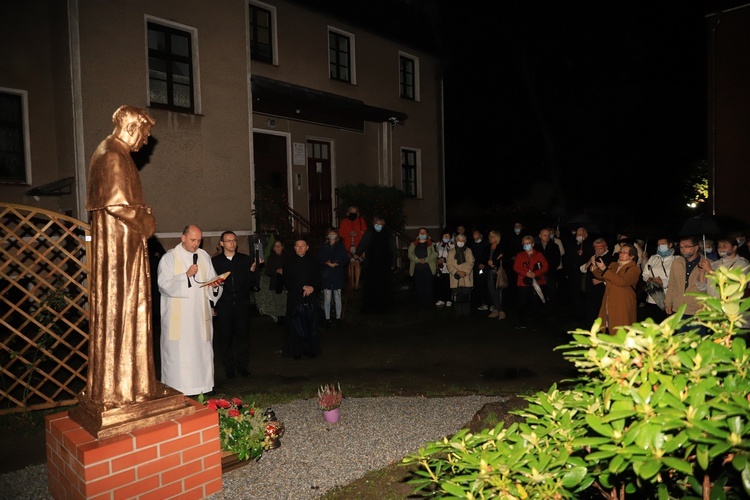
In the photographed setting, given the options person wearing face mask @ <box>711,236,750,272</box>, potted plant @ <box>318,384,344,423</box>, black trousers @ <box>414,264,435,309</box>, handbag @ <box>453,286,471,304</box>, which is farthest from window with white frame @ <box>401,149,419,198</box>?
potted plant @ <box>318,384,344,423</box>

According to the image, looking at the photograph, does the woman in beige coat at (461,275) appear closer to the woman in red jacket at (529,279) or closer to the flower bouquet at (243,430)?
the woman in red jacket at (529,279)

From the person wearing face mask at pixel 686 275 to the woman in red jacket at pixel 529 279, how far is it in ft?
10.5

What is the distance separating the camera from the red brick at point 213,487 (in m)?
4.11

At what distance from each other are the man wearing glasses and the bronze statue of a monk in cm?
395

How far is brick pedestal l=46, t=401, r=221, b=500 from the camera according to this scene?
351 cm

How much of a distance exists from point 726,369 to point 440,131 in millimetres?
20776

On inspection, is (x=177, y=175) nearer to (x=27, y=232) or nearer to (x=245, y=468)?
(x=27, y=232)

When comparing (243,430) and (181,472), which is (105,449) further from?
(243,430)

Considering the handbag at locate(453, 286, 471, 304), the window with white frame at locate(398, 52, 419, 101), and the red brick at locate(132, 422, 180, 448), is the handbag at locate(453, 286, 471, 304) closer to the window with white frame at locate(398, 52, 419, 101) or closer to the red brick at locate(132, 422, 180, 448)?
the red brick at locate(132, 422, 180, 448)

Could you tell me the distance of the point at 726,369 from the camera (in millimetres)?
1936

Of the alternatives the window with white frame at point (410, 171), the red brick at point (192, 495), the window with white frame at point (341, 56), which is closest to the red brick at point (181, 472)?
the red brick at point (192, 495)

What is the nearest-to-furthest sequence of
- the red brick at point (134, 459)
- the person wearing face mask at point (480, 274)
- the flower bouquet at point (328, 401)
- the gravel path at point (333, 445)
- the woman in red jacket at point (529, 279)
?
the red brick at point (134, 459), the gravel path at point (333, 445), the flower bouquet at point (328, 401), the woman in red jacket at point (529, 279), the person wearing face mask at point (480, 274)

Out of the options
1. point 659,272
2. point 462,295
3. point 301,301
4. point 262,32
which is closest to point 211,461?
point 301,301

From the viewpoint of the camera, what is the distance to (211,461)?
4.12 metres
